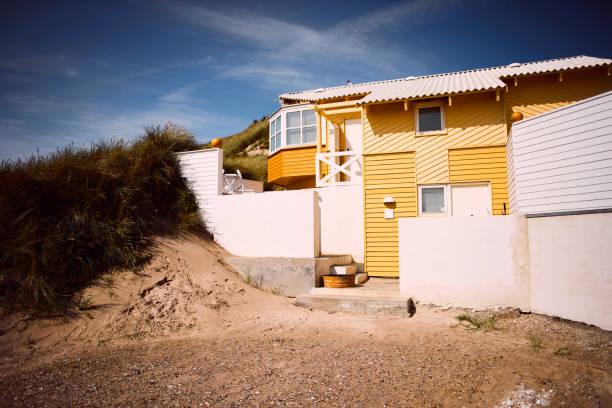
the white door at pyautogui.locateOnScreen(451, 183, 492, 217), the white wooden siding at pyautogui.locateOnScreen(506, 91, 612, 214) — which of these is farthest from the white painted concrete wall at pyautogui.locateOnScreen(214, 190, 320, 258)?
the white wooden siding at pyautogui.locateOnScreen(506, 91, 612, 214)

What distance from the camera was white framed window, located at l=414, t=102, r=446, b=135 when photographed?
10573 mm

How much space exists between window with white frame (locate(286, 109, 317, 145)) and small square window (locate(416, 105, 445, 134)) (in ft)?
18.0

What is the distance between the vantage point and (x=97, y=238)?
313 inches

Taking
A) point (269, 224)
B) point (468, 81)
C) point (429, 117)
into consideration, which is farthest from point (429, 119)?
point (269, 224)

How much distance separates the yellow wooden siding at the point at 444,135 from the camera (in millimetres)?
10125

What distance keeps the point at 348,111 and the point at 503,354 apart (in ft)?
29.5

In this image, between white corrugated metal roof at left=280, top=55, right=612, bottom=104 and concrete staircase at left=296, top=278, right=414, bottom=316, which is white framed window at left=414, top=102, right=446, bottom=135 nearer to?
white corrugated metal roof at left=280, top=55, right=612, bottom=104

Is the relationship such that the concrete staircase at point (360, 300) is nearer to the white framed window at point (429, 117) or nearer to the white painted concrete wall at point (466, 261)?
the white painted concrete wall at point (466, 261)

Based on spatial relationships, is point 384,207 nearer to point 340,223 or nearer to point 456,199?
point 340,223

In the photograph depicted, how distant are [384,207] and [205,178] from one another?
202 inches

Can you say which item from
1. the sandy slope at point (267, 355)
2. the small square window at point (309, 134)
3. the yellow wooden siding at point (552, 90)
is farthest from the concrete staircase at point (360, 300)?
the small square window at point (309, 134)

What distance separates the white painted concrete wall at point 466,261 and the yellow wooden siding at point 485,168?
2328 mm

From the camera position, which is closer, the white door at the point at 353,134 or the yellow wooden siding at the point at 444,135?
the yellow wooden siding at the point at 444,135

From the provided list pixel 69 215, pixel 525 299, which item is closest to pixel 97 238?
pixel 69 215
